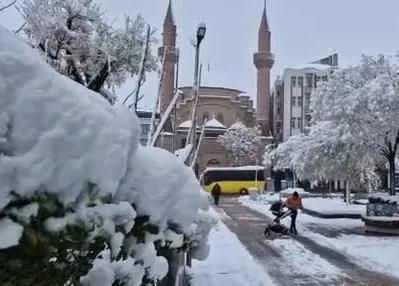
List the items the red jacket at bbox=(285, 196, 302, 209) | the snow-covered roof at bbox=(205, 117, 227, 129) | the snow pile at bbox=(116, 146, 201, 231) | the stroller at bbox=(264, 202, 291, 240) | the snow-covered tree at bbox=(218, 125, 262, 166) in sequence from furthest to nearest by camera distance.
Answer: the snow-covered roof at bbox=(205, 117, 227, 129), the snow-covered tree at bbox=(218, 125, 262, 166), the red jacket at bbox=(285, 196, 302, 209), the stroller at bbox=(264, 202, 291, 240), the snow pile at bbox=(116, 146, 201, 231)

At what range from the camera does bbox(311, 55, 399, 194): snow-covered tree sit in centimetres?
2110

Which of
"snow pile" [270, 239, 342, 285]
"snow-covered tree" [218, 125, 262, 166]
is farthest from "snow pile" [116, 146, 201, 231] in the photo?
"snow-covered tree" [218, 125, 262, 166]

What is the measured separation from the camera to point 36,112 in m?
2.36

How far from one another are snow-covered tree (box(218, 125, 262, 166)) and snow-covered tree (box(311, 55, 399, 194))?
43.8m

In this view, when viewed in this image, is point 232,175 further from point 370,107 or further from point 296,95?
point 370,107

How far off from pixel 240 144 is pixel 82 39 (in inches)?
2096

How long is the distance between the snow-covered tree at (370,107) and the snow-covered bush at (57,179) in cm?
1943

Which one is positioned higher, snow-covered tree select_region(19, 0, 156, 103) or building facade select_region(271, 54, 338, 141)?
building facade select_region(271, 54, 338, 141)

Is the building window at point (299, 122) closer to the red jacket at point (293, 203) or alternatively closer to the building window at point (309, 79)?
the building window at point (309, 79)

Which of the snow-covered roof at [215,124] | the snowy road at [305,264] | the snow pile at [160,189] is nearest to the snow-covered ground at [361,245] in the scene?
the snowy road at [305,264]

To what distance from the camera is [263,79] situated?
246 feet

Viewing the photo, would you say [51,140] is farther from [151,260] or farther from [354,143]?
[354,143]

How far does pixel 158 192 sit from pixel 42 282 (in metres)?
1.48

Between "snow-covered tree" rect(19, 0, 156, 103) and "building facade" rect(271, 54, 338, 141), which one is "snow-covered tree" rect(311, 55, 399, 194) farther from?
"building facade" rect(271, 54, 338, 141)
